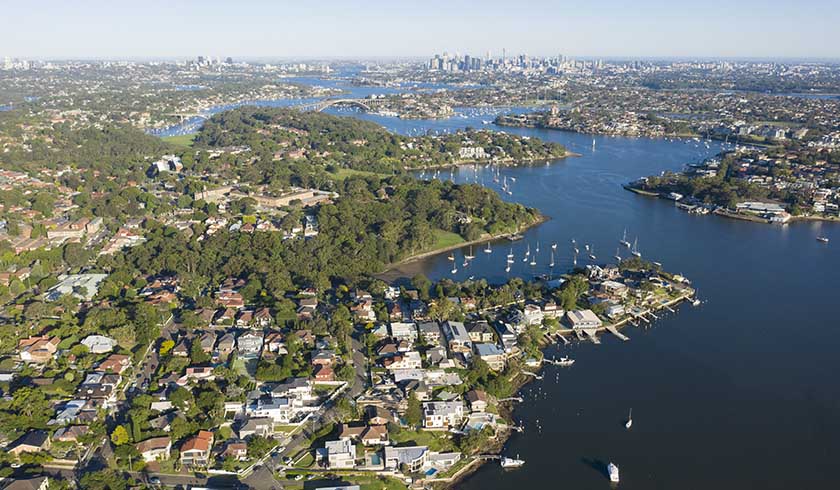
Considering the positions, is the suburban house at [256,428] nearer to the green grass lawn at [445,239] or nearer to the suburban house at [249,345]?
the suburban house at [249,345]

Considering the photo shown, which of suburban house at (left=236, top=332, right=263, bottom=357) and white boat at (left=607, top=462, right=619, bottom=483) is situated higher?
suburban house at (left=236, top=332, right=263, bottom=357)

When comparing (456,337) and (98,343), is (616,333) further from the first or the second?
(98,343)

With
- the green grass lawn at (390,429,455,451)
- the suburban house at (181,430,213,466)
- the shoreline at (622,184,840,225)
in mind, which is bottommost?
the green grass lawn at (390,429,455,451)

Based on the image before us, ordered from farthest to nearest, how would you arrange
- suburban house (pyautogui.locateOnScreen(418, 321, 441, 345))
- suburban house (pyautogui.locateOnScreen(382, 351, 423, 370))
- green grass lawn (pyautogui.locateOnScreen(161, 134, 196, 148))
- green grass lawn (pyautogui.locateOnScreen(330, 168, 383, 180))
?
green grass lawn (pyautogui.locateOnScreen(161, 134, 196, 148))
green grass lawn (pyautogui.locateOnScreen(330, 168, 383, 180))
suburban house (pyautogui.locateOnScreen(418, 321, 441, 345))
suburban house (pyautogui.locateOnScreen(382, 351, 423, 370))

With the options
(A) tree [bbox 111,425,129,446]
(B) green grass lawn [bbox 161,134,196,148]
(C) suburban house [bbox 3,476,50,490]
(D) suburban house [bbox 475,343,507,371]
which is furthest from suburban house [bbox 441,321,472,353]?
(B) green grass lawn [bbox 161,134,196,148]

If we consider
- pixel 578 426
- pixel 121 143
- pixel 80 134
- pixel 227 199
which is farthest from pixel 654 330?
pixel 80 134

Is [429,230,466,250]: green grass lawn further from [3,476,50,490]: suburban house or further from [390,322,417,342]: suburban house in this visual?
[3,476,50,490]: suburban house

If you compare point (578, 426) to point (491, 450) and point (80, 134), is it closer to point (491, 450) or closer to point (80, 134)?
point (491, 450)
